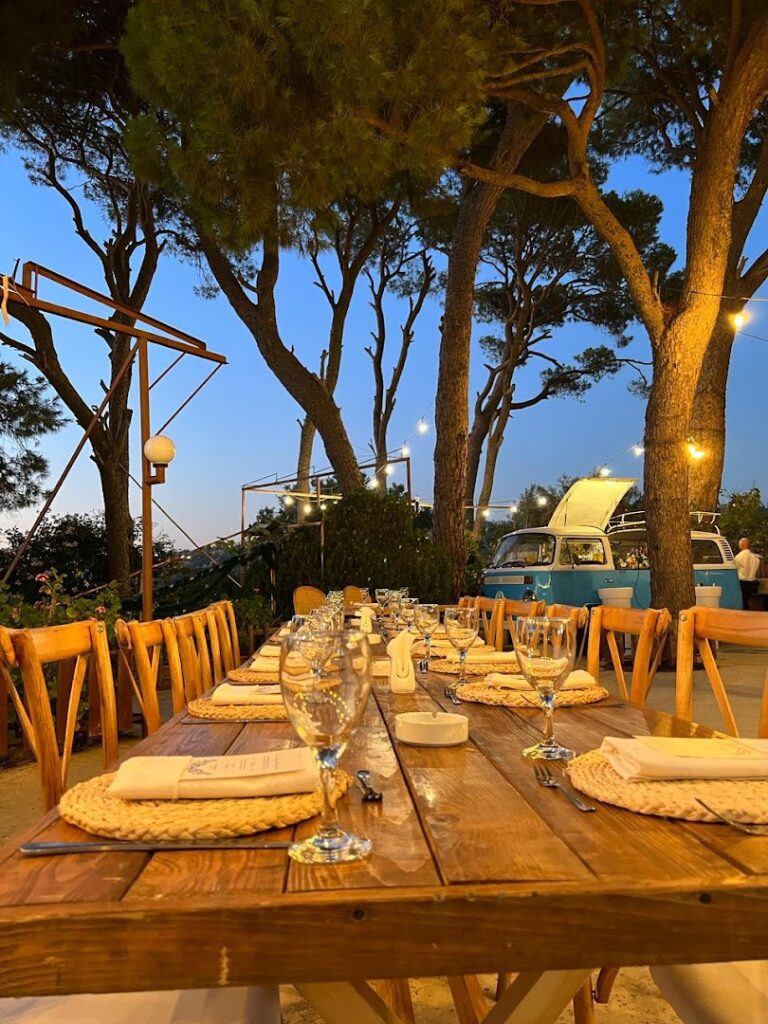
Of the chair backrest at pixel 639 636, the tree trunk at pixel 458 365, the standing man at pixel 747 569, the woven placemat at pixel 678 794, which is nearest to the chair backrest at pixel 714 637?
the chair backrest at pixel 639 636

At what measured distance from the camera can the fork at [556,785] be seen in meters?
0.89

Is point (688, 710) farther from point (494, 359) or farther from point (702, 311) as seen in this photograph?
point (494, 359)

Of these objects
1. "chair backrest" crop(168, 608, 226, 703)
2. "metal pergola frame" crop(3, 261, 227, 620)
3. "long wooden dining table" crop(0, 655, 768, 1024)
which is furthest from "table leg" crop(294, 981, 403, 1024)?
"metal pergola frame" crop(3, 261, 227, 620)

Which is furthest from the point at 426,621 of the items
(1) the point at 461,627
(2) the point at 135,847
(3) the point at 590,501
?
(3) the point at 590,501

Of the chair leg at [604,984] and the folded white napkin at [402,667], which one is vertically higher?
the folded white napkin at [402,667]

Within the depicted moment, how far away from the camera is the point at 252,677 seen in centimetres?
203

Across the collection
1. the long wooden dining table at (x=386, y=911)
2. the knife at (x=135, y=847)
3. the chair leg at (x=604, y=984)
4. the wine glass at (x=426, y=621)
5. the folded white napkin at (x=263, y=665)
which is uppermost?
the wine glass at (x=426, y=621)

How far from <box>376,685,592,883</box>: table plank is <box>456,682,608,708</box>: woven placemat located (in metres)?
0.36

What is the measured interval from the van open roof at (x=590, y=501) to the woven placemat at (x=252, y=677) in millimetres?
8077

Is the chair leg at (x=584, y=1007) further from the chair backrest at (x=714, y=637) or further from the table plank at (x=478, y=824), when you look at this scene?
the table plank at (x=478, y=824)

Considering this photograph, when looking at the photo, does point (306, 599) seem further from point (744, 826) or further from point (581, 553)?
point (744, 826)

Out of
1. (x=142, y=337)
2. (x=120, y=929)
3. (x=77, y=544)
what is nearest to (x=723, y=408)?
(x=142, y=337)

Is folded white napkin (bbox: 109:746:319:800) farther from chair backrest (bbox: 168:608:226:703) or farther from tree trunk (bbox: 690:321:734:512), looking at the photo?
tree trunk (bbox: 690:321:734:512)

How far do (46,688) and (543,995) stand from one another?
95 cm
